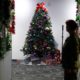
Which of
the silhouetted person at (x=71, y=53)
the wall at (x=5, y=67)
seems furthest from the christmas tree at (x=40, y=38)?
the silhouetted person at (x=71, y=53)

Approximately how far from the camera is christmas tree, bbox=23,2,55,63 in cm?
992

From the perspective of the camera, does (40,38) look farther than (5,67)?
Yes

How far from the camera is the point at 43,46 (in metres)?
9.90

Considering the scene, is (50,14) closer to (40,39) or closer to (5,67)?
(40,39)

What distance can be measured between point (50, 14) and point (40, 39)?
133cm

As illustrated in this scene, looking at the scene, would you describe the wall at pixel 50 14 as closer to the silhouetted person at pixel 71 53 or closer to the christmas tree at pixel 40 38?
the christmas tree at pixel 40 38

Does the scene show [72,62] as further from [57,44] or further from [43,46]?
[57,44]

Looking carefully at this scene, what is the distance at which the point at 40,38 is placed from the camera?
9.94 m

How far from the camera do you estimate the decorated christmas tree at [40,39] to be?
991cm

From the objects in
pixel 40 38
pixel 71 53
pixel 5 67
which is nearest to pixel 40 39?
pixel 40 38

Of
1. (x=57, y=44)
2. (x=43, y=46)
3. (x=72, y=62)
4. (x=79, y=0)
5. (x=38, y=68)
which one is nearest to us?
(x=72, y=62)

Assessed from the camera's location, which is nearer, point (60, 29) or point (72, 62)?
point (72, 62)

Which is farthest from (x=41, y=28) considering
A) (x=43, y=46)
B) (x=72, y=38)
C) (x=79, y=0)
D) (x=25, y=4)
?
(x=72, y=38)

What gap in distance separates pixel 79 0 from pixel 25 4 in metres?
4.36
